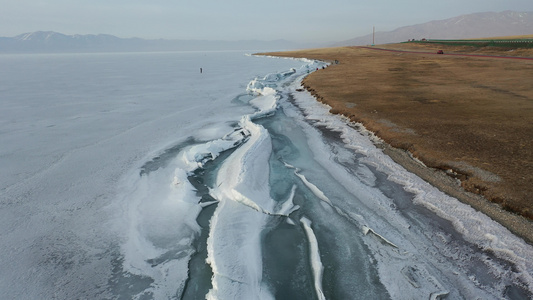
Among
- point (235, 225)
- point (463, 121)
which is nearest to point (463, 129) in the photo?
point (463, 121)

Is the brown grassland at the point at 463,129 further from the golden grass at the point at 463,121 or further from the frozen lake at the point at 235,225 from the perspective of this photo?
the frozen lake at the point at 235,225

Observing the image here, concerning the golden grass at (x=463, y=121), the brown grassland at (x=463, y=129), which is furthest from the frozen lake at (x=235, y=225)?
the golden grass at (x=463, y=121)

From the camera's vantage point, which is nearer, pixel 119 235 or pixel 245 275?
pixel 245 275

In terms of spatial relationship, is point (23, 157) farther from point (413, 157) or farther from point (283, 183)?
point (413, 157)

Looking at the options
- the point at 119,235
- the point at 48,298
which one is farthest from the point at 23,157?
the point at 48,298

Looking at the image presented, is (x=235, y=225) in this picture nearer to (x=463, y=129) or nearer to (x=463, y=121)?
(x=463, y=129)

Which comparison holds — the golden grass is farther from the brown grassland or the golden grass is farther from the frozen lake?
the frozen lake
